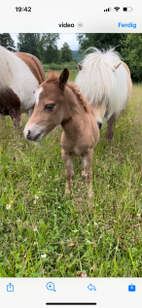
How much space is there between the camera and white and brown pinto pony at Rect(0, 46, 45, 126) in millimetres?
2627

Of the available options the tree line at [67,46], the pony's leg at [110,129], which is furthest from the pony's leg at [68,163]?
the pony's leg at [110,129]

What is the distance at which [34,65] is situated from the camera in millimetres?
3420

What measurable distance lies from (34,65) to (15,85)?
87 cm

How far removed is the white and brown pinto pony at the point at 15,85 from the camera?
2.63 m

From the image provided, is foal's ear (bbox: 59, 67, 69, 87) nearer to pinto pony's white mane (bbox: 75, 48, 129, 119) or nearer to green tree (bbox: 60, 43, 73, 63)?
pinto pony's white mane (bbox: 75, 48, 129, 119)

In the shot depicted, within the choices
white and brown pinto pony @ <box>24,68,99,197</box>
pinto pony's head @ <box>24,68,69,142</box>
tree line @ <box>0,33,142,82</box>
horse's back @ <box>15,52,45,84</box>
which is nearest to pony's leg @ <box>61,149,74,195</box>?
white and brown pinto pony @ <box>24,68,99,197</box>

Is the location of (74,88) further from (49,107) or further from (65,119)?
(49,107)

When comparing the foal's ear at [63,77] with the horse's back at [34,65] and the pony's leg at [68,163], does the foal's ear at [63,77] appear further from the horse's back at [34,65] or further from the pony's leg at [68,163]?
the horse's back at [34,65]

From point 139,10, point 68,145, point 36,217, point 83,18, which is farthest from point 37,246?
point 139,10

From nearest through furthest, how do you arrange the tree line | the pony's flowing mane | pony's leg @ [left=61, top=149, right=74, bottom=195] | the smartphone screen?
the smartphone screen < the pony's flowing mane < pony's leg @ [left=61, top=149, right=74, bottom=195] < the tree line

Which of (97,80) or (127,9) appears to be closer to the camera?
(127,9)

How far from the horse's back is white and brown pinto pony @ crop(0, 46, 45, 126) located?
0.07 meters

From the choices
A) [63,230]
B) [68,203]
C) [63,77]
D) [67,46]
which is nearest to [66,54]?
[67,46]

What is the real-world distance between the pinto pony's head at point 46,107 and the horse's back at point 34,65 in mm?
1975
